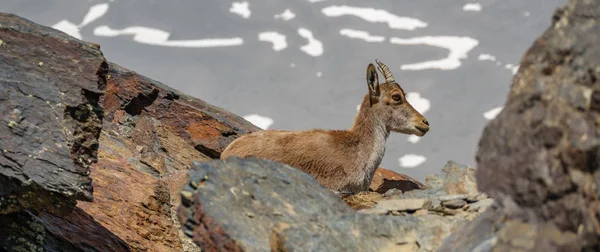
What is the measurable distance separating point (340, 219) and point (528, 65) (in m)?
2.73

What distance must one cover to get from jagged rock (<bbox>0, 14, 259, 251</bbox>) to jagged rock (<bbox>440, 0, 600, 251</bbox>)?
6.05 metres

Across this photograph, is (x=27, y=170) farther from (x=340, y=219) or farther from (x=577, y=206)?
(x=577, y=206)

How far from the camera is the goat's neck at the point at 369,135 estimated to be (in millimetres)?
15297

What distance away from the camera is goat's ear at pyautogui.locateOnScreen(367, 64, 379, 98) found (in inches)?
630

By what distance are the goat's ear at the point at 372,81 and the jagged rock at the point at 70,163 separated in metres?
4.86

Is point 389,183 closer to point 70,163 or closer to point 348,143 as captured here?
point 348,143

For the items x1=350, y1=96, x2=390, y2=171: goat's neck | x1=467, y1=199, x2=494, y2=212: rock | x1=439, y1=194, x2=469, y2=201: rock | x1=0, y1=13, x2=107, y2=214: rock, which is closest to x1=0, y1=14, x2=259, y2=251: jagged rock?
x1=0, y1=13, x2=107, y2=214: rock

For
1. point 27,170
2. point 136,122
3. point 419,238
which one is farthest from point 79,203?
point 419,238

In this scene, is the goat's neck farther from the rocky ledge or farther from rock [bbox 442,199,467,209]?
rock [bbox 442,199,467,209]

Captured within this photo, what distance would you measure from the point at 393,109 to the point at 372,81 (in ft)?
2.73

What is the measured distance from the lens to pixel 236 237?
6.52m

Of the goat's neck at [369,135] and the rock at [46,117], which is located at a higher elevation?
the goat's neck at [369,135]

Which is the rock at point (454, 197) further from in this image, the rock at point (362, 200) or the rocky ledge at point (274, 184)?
the rock at point (362, 200)

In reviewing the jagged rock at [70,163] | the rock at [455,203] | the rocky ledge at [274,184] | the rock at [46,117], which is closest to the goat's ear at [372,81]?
the rocky ledge at [274,184]
